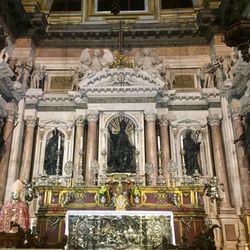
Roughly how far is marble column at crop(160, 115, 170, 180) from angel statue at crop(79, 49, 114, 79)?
323cm

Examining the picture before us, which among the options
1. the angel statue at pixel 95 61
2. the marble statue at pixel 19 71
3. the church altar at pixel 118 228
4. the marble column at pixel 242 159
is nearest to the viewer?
the church altar at pixel 118 228

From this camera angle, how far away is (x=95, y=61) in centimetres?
1498

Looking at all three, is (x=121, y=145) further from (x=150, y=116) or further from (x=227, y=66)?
(x=227, y=66)

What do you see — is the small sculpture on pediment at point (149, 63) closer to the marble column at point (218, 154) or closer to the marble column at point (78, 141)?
the marble column at point (218, 154)

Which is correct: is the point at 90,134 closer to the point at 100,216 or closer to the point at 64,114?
the point at 64,114

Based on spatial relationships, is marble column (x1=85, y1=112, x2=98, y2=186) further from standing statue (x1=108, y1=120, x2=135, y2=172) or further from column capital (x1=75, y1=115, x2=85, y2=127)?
standing statue (x1=108, y1=120, x2=135, y2=172)

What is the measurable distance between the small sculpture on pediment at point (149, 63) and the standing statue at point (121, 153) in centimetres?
259

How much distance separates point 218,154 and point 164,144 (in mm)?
2077

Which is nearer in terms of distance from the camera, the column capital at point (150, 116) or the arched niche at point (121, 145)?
the arched niche at point (121, 145)

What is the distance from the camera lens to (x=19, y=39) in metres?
15.6

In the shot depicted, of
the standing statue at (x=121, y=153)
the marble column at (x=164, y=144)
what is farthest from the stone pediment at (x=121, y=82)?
the standing statue at (x=121, y=153)

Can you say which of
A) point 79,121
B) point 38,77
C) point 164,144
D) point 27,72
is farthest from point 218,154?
point 27,72

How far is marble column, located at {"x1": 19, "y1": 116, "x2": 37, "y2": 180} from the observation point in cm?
1334

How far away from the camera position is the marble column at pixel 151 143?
12781 mm
